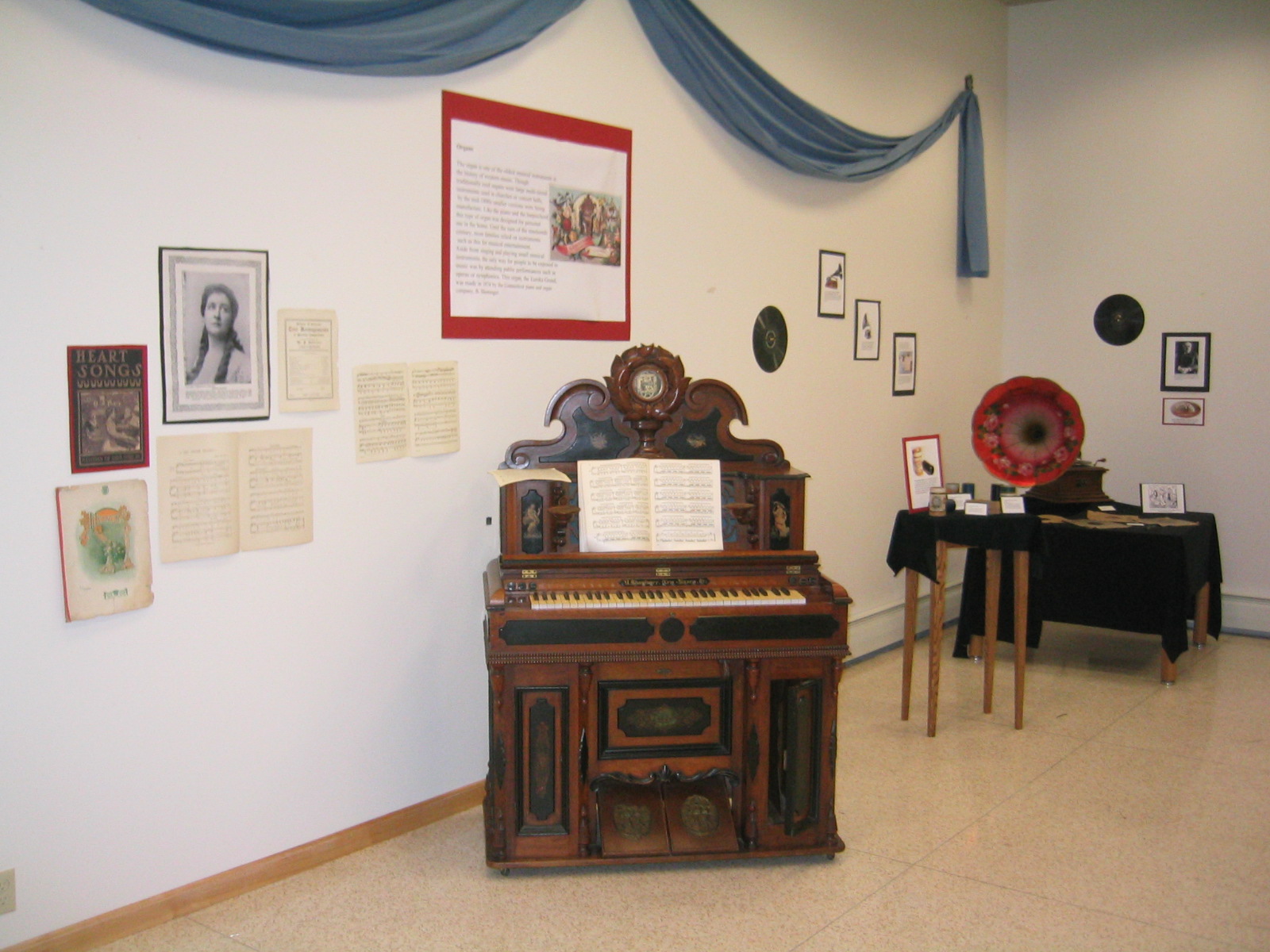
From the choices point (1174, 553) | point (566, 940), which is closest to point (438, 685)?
point (566, 940)

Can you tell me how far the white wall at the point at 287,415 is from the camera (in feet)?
8.56

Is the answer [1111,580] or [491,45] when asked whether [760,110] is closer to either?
[491,45]

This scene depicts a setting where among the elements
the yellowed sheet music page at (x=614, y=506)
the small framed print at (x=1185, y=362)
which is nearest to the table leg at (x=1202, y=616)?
the small framed print at (x=1185, y=362)

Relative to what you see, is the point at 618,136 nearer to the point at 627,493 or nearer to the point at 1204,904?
the point at 627,493

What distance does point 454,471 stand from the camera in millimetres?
3590

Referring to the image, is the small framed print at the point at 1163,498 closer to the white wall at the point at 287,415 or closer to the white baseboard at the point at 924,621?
the white baseboard at the point at 924,621

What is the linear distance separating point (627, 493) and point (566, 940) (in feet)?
4.14

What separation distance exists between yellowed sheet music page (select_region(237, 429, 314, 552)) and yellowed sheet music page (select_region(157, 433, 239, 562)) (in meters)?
0.03

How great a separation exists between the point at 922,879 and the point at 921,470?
1.89 metres

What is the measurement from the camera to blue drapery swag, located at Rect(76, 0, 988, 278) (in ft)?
9.04

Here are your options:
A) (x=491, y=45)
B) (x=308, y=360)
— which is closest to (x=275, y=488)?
(x=308, y=360)

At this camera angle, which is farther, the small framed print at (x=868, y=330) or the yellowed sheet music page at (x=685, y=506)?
the small framed print at (x=868, y=330)

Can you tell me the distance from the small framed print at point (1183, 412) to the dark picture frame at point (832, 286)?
227 cm

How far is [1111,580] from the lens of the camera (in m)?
5.21
